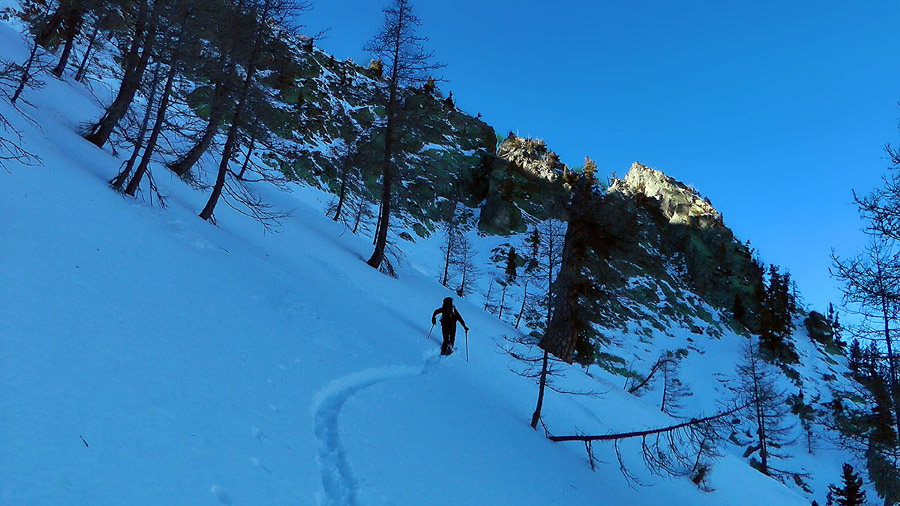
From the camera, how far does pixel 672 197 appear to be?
286ft

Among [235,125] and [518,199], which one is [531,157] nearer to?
[518,199]

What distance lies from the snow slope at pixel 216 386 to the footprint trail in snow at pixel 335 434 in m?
0.02

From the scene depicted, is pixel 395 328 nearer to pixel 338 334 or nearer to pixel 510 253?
pixel 338 334

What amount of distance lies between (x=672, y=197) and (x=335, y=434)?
3856 inches

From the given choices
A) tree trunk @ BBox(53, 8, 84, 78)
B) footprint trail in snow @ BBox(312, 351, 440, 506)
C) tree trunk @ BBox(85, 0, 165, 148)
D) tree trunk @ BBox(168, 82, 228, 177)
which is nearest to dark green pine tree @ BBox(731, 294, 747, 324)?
footprint trail in snow @ BBox(312, 351, 440, 506)

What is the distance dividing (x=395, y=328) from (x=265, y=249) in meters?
4.74

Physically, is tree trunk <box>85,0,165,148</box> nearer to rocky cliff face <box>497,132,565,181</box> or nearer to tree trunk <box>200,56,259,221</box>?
tree trunk <box>200,56,259,221</box>

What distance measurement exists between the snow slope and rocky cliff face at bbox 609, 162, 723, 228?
8343cm

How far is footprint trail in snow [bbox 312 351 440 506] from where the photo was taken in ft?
12.4

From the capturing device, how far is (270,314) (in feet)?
24.0

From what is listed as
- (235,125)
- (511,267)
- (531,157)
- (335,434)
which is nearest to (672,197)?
(531,157)

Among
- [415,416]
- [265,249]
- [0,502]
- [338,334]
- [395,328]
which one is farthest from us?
[265,249]

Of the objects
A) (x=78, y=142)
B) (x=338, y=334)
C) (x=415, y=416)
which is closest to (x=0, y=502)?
(x=415, y=416)

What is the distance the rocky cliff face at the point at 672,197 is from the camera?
82688mm
